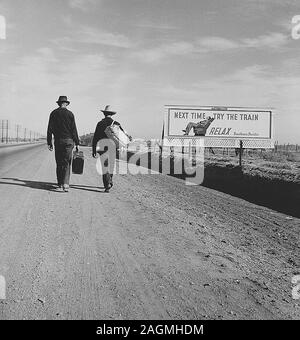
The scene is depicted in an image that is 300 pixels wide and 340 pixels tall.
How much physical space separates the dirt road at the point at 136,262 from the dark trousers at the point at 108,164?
123 centimetres

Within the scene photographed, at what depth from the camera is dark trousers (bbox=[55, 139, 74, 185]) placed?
8.55m

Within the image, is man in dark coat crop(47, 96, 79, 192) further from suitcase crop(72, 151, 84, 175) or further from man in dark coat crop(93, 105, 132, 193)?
suitcase crop(72, 151, 84, 175)

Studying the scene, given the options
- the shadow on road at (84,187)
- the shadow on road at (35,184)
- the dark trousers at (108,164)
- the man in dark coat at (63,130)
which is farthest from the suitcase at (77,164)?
the man in dark coat at (63,130)

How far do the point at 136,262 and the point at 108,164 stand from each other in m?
5.05

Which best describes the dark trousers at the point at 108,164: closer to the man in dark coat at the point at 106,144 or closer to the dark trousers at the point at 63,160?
the man in dark coat at the point at 106,144

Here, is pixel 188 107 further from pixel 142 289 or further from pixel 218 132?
pixel 142 289

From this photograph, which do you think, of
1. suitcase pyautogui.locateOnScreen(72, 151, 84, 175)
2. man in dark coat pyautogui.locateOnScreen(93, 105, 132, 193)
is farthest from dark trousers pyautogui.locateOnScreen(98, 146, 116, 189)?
suitcase pyautogui.locateOnScreen(72, 151, 84, 175)

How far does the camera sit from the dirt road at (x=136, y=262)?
3.34m

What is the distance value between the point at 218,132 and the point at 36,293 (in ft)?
105

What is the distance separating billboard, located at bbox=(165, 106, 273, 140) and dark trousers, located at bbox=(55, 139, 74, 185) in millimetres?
25769

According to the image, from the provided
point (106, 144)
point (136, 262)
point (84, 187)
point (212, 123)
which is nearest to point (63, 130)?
point (106, 144)

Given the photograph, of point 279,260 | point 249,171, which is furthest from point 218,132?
point 279,260
